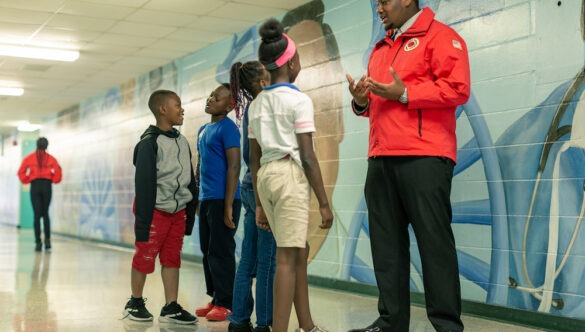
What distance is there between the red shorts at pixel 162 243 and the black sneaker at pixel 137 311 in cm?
21

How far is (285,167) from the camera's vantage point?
105 inches

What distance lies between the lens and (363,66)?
5.09m

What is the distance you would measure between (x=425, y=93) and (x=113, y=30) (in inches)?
195

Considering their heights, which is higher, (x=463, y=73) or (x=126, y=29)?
(x=126, y=29)

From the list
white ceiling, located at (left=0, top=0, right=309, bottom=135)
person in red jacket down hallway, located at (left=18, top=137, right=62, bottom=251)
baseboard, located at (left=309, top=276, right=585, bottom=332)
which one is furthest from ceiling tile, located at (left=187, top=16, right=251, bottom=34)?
person in red jacket down hallway, located at (left=18, top=137, right=62, bottom=251)

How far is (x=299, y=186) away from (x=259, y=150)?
11.4 inches

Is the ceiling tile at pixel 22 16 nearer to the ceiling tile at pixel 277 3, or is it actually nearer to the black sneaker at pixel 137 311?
the ceiling tile at pixel 277 3

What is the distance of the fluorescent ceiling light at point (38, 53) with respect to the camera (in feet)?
25.1

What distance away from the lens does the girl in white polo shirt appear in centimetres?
263

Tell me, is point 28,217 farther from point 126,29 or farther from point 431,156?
point 431,156

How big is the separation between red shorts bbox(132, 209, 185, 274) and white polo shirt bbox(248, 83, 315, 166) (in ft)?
3.88

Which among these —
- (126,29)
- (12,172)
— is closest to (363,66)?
(126,29)

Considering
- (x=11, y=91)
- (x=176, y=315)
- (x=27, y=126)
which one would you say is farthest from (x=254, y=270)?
(x=27, y=126)

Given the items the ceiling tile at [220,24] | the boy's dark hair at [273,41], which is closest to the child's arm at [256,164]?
the boy's dark hair at [273,41]
